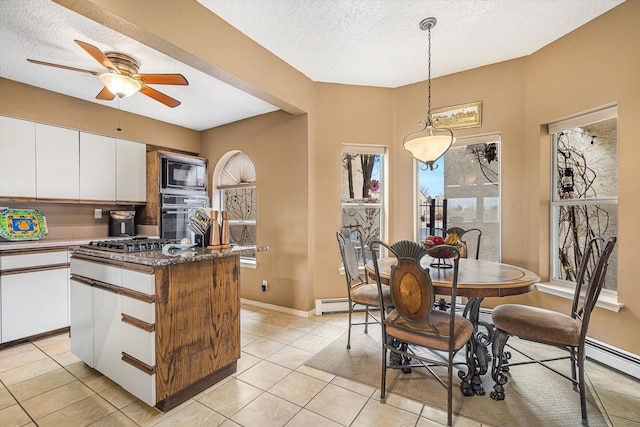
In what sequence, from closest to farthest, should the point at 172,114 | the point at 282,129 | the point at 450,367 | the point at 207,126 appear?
the point at 450,367 < the point at 282,129 < the point at 172,114 < the point at 207,126

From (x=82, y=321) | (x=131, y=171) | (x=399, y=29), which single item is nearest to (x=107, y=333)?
(x=82, y=321)

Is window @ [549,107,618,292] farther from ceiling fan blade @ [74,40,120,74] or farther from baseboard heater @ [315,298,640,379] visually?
ceiling fan blade @ [74,40,120,74]

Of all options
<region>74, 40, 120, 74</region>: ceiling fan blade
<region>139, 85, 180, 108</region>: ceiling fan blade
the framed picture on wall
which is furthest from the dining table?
<region>74, 40, 120, 74</region>: ceiling fan blade

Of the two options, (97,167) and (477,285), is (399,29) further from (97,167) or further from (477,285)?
(97,167)

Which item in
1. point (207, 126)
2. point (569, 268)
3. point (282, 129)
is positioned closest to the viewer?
point (569, 268)

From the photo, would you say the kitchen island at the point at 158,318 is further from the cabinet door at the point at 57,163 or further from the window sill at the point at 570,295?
the window sill at the point at 570,295

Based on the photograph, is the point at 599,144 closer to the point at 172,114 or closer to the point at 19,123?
the point at 172,114

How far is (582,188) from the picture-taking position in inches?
107

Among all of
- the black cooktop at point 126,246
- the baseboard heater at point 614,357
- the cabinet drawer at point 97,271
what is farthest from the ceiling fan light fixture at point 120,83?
the baseboard heater at point 614,357

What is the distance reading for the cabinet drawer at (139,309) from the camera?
1.71 m

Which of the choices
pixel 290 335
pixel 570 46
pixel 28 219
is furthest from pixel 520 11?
pixel 28 219

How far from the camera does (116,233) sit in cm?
391

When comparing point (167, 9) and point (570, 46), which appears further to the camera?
point (570, 46)

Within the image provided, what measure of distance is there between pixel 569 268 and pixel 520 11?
2384 millimetres
